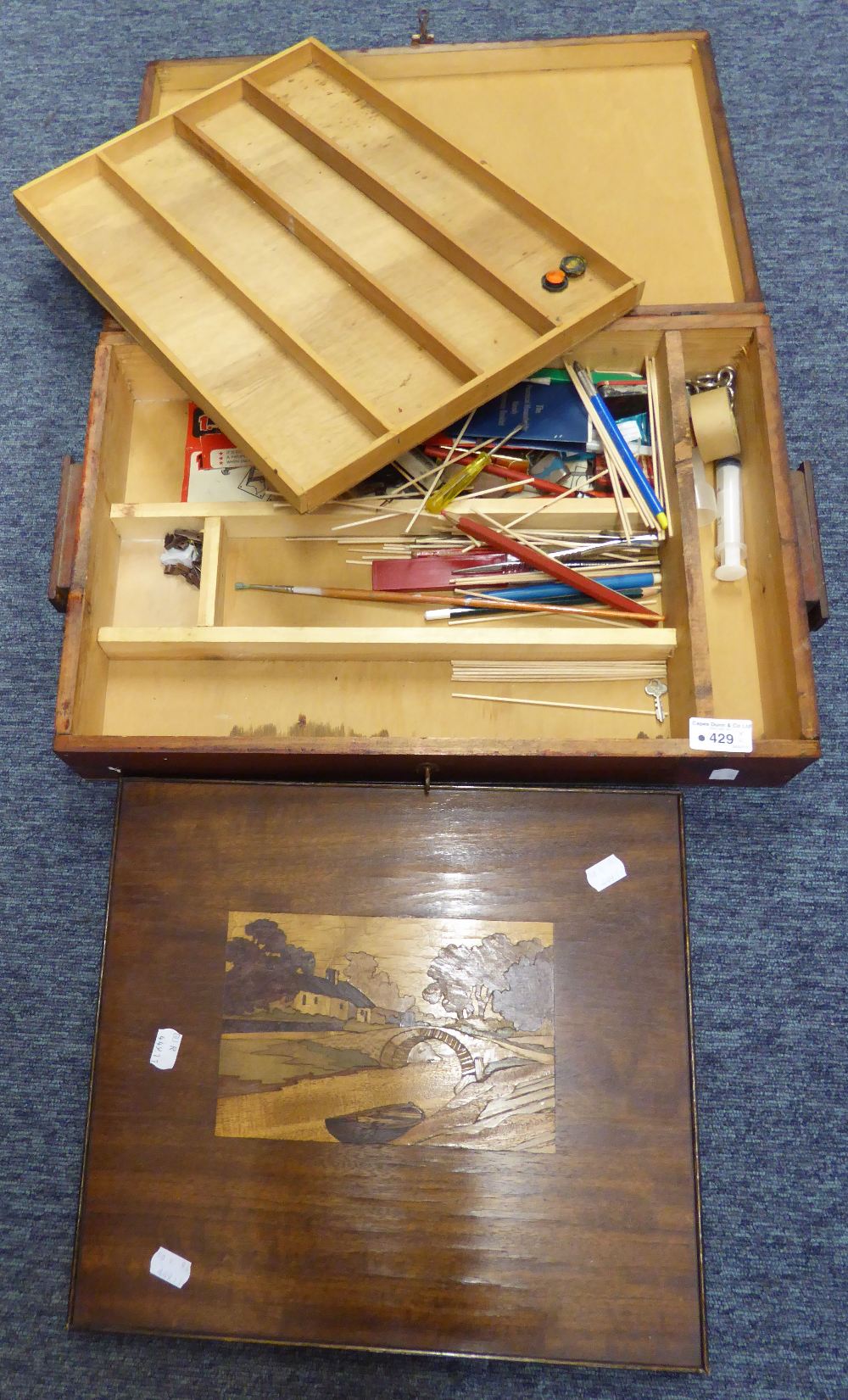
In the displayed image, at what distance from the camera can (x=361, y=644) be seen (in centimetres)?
162

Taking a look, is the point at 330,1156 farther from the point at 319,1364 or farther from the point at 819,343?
the point at 819,343

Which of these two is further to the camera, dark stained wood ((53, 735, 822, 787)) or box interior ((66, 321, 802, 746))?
box interior ((66, 321, 802, 746))

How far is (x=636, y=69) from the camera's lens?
6.73ft

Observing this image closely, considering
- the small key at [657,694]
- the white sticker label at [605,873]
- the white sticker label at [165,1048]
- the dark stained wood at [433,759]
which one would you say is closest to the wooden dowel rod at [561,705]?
the small key at [657,694]

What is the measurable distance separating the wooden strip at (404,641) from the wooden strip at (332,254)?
1.48 ft

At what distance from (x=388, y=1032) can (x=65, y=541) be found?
107 cm

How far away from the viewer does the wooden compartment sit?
1539mm

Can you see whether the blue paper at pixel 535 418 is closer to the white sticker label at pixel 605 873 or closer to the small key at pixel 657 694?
the small key at pixel 657 694

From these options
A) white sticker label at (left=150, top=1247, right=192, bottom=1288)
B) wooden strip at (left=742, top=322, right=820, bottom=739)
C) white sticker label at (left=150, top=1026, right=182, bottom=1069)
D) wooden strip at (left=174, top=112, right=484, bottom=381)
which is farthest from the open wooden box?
white sticker label at (left=150, top=1247, right=192, bottom=1288)

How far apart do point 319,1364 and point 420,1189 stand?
519mm

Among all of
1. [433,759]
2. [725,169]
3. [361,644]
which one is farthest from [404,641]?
[725,169]

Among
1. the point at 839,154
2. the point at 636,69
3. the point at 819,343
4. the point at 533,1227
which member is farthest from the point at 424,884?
the point at 839,154

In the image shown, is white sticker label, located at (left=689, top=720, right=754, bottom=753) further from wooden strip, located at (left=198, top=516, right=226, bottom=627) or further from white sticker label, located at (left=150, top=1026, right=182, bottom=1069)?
white sticker label, located at (left=150, top=1026, right=182, bottom=1069)

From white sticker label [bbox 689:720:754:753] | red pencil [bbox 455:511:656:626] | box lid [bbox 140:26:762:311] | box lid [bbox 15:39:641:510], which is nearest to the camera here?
white sticker label [bbox 689:720:754:753]
